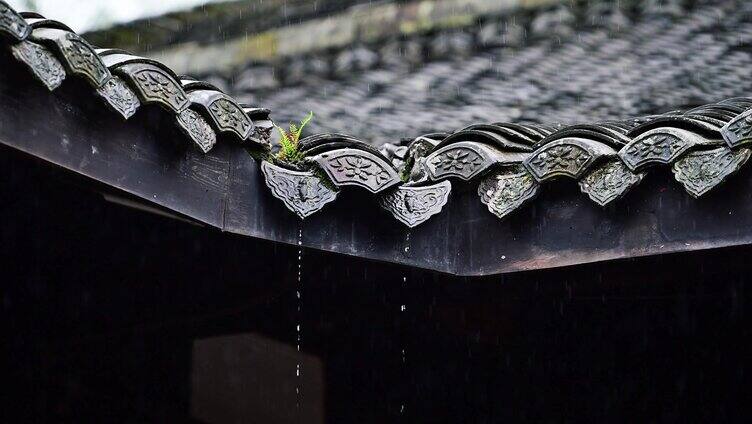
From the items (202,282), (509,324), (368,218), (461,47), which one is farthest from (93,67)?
(461,47)

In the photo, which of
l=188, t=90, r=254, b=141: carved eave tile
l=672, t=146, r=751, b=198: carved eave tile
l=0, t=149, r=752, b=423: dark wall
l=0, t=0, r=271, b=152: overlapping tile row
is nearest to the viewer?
l=0, t=0, r=271, b=152: overlapping tile row

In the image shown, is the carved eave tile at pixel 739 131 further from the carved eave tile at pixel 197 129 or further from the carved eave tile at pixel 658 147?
the carved eave tile at pixel 197 129

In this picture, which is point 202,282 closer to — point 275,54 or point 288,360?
point 288,360

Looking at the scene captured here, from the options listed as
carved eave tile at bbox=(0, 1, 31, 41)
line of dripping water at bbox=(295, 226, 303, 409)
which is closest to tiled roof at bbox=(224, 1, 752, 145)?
line of dripping water at bbox=(295, 226, 303, 409)

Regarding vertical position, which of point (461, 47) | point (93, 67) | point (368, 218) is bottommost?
point (368, 218)

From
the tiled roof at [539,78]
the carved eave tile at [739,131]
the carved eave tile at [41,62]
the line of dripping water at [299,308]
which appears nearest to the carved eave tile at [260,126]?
the line of dripping water at [299,308]

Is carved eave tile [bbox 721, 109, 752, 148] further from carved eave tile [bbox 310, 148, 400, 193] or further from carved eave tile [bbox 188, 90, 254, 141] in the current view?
carved eave tile [bbox 188, 90, 254, 141]

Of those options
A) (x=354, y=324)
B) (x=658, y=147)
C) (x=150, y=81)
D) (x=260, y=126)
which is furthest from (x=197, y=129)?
(x=354, y=324)
